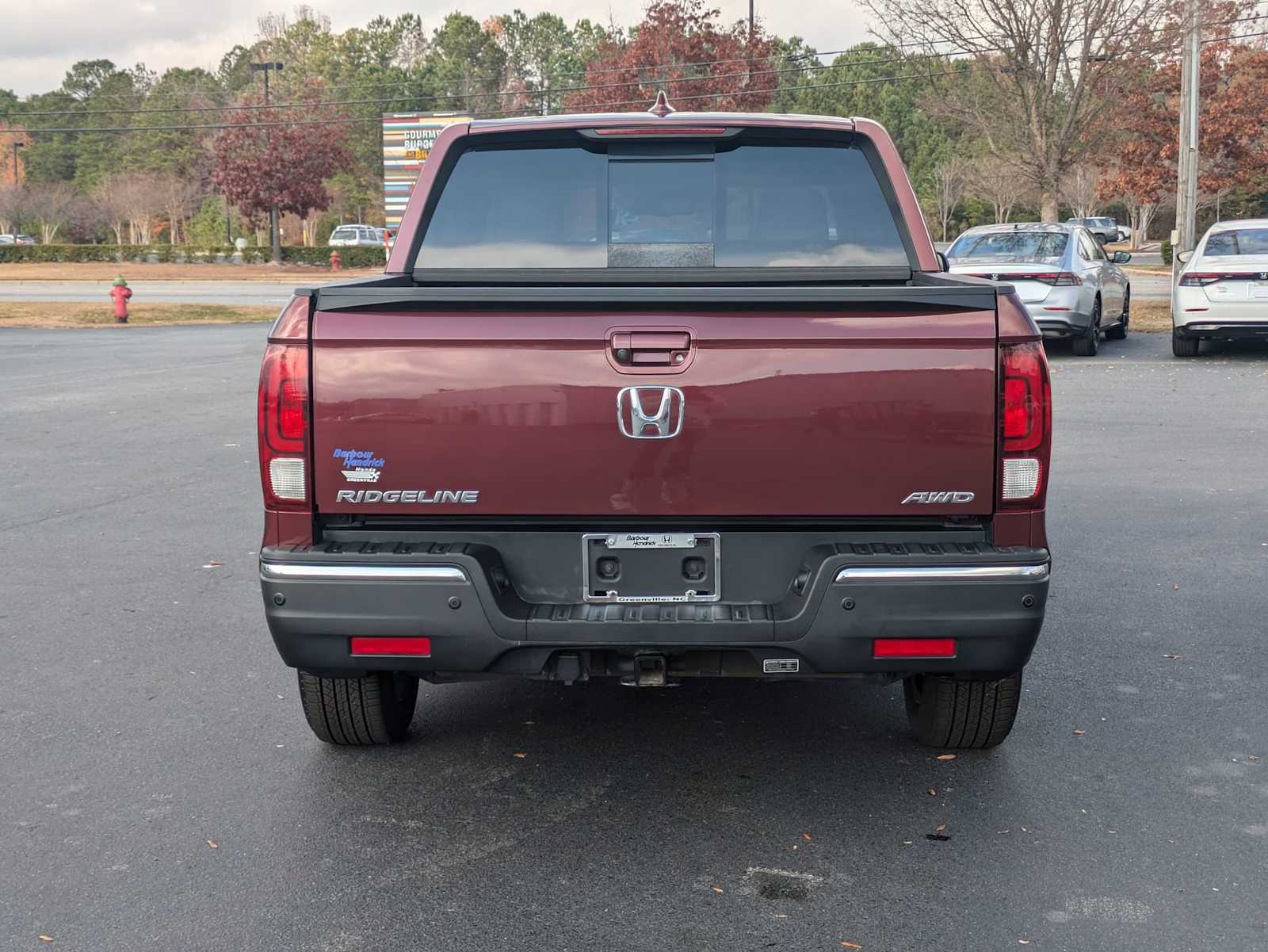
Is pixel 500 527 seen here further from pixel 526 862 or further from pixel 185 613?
pixel 185 613

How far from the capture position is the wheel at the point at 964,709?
4457 mm

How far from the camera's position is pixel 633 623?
380 centimetres

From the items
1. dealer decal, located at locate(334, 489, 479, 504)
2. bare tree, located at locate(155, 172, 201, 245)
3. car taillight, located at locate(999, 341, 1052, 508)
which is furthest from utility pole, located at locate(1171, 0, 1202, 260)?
bare tree, located at locate(155, 172, 201, 245)

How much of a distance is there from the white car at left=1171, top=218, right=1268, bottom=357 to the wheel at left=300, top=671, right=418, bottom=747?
14620 millimetres

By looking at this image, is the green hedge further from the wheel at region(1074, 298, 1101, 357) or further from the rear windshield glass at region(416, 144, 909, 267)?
the rear windshield glass at region(416, 144, 909, 267)

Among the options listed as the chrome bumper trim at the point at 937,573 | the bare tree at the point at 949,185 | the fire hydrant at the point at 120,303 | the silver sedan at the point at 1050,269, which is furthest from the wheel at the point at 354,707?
the bare tree at the point at 949,185

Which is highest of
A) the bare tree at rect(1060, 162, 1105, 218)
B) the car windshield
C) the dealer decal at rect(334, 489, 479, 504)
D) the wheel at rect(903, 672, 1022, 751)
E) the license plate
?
the bare tree at rect(1060, 162, 1105, 218)

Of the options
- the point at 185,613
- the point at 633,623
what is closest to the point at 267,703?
the point at 185,613

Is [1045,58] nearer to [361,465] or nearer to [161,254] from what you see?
[361,465]

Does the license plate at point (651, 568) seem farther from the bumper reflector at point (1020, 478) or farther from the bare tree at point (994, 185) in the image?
the bare tree at point (994, 185)

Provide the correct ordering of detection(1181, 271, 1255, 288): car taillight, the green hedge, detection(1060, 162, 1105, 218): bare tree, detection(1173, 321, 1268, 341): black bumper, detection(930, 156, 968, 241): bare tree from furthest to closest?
1. detection(930, 156, 968, 241): bare tree
2. the green hedge
3. detection(1060, 162, 1105, 218): bare tree
4. detection(1173, 321, 1268, 341): black bumper
5. detection(1181, 271, 1255, 288): car taillight

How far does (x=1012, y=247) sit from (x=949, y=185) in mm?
63464

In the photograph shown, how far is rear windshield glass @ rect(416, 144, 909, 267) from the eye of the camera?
16.4ft

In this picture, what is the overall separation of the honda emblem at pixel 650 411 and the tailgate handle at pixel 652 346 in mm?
78
